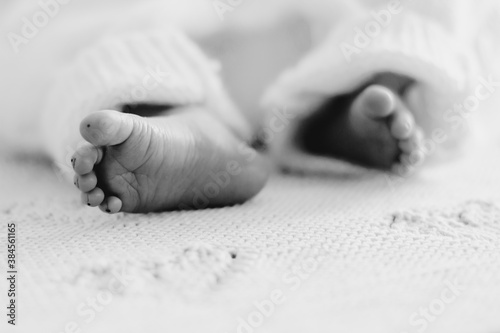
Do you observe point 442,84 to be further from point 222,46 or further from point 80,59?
point 80,59

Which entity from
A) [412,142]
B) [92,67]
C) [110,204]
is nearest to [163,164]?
[110,204]

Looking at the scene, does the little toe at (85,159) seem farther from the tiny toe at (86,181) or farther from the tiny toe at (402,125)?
the tiny toe at (402,125)

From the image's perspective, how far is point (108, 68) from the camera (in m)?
0.72

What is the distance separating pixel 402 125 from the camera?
707 millimetres

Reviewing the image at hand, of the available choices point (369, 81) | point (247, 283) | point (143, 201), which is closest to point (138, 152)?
point (143, 201)

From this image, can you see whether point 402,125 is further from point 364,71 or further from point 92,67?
point 92,67

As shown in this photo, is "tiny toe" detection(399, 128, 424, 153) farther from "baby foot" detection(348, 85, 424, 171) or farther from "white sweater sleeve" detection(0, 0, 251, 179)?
"white sweater sleeve" detection(0, 0, 251, 179)

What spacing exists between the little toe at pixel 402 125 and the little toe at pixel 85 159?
354 mm

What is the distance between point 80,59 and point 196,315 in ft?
1.44

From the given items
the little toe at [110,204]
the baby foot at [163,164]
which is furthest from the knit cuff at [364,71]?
the little toe at [110,204]

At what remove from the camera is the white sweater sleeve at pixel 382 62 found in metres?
0.77

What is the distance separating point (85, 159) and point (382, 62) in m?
0.41

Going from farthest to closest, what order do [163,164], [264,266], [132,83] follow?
[132,83], [163,164], [264,266]

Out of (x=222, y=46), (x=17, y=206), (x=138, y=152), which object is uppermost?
(x=222, y=46)
